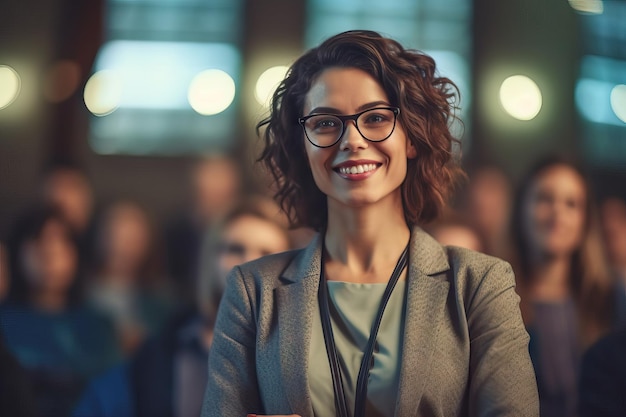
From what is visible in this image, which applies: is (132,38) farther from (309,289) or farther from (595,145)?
(309,289)

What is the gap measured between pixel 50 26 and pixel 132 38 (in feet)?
1.74

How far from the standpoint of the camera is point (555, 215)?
3125mm

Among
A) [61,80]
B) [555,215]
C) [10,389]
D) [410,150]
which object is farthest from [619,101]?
[61,80]

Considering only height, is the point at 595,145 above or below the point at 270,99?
below

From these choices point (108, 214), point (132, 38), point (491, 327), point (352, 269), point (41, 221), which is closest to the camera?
point (491, 327)

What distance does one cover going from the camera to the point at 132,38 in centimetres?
496

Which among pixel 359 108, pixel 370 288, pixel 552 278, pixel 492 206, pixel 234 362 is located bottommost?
pixel 552 278

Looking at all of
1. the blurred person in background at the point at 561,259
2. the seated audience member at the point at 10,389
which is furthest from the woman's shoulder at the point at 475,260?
the blurred person in background at the point at 561,259

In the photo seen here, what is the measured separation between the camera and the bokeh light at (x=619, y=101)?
151 inches

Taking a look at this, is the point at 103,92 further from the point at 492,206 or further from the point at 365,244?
the point at 365,244

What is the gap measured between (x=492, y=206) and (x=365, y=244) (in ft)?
8.57

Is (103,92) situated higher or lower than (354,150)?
higher

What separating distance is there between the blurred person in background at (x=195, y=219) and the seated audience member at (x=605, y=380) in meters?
2.35

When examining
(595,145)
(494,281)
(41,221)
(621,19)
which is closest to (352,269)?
(494,281)
